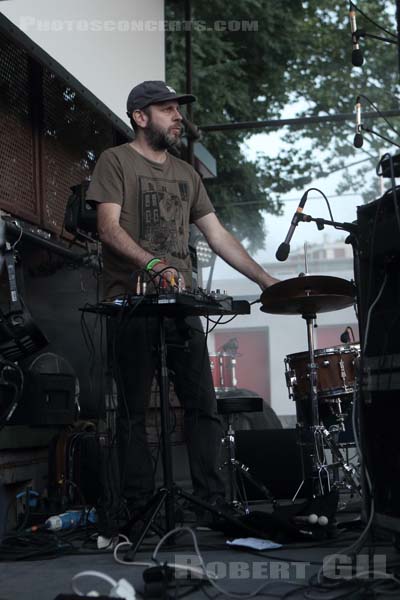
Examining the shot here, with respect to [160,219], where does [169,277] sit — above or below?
below

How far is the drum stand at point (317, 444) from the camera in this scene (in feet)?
15.0

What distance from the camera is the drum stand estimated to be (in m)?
4.59

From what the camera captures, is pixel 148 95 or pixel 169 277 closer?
pixel 169 277

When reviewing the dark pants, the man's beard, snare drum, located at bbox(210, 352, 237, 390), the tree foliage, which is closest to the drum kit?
the dark pants

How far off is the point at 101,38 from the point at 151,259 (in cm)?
347

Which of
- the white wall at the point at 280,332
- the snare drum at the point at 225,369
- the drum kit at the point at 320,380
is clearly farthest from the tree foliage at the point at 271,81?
the drum kit at the point at 320,380

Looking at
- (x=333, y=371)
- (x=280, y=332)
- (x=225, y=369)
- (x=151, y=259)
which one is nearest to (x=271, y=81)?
(x=280, y=332)

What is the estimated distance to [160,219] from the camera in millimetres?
3816

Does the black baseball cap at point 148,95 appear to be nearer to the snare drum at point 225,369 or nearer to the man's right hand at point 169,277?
the man's right hand at point 169,277

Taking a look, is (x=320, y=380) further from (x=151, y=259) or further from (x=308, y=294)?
(x=151, y=259)

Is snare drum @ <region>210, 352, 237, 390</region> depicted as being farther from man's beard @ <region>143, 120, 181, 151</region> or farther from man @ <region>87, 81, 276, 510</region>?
man's beard @ <region>143, 120, 181, 151</region>

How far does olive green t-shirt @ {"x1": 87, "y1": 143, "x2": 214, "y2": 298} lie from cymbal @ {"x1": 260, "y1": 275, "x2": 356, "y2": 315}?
1.46 feet

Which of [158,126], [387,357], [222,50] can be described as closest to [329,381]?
[158,126]

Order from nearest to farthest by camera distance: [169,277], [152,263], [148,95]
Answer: [169,277] → [152,263] → [148,95]
